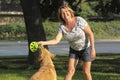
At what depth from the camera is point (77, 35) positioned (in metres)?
7.31

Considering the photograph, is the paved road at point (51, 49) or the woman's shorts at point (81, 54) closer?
the woman's shorts at point (81, 54)

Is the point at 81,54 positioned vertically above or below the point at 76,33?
below

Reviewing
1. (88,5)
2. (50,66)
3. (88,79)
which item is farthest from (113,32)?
(50,66)

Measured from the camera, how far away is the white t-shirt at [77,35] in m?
7.26

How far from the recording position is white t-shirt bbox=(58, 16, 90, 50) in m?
7.26

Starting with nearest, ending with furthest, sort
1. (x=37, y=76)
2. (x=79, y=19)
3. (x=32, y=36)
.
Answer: (x=37, y=76), (x=79, y=19), (x=32, y=36)

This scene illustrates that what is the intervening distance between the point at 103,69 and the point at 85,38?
5808 millimetres

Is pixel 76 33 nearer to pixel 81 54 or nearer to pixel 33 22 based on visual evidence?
pixel 81 54

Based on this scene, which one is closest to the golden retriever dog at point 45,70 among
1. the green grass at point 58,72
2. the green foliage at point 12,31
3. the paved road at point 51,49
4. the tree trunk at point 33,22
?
the green grass at point 58,72

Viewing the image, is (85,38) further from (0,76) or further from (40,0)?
(40,0)

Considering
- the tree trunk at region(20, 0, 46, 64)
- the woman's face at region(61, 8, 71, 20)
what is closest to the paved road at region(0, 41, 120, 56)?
the tree trunk at region(20, 0, 46, 64)

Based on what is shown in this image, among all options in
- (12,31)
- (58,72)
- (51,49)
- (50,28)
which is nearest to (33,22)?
(58,72)

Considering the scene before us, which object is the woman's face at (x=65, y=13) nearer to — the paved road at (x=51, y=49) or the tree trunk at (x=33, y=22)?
the tree trunk at (x=33, y=22)

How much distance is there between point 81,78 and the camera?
10.6 metres
